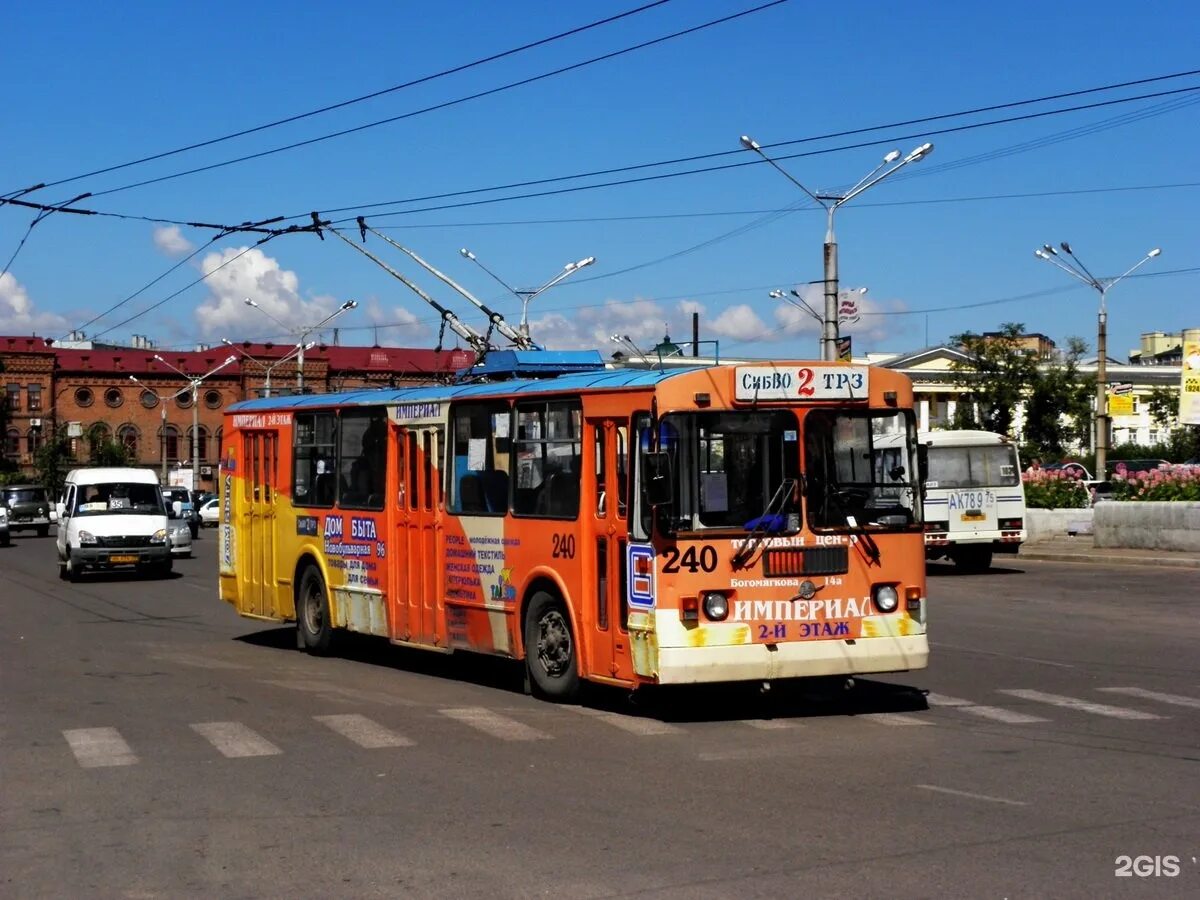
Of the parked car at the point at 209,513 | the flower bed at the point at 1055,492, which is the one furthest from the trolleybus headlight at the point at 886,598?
the parked car at the point at 209,513

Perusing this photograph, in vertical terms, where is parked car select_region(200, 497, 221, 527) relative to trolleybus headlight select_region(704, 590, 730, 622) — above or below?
above

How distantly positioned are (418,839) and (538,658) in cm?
543

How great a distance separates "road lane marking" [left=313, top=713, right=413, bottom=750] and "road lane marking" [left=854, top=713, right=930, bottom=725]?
137 inches

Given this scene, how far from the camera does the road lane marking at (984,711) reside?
11789mm

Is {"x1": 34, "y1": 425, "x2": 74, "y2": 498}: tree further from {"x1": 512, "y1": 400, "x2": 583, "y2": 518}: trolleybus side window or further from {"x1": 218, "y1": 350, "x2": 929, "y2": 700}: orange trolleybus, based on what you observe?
{"x1": 512, "y1": 400, "x2": 583, "y2": 518}: trolleybus side window

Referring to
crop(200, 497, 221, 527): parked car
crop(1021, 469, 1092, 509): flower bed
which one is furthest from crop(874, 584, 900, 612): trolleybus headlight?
crop(200, 497, 221, 527): parked car

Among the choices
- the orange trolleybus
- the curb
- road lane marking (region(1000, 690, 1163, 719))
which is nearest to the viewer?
the orange trolleybus

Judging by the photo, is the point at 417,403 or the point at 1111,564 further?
the point at 1111,564

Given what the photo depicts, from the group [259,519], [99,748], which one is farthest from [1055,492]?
[99,748]

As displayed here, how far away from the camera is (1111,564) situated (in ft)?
98.1

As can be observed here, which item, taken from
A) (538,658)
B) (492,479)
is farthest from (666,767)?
(492,479)

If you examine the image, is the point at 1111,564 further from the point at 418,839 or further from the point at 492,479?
the point at 418,839

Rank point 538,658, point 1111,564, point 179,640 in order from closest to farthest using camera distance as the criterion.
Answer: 1. point 538,658
2. point 179,640
3. point 1111,564

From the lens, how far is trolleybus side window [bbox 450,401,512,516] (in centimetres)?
1388
